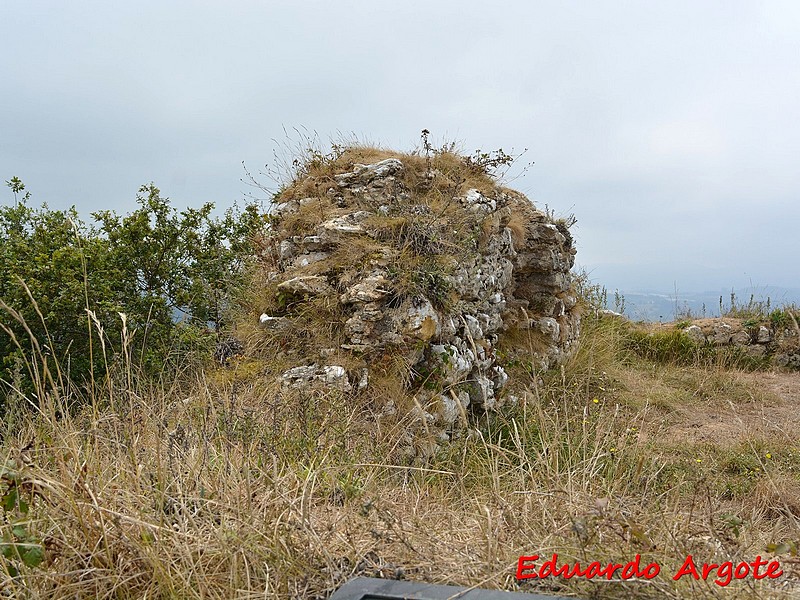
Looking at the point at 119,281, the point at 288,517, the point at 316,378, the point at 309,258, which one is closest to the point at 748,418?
the point at 316,378

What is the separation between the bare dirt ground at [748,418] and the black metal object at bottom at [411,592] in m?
4.17

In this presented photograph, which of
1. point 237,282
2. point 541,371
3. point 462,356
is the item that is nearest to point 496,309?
point 541,371

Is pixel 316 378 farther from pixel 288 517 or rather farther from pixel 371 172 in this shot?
pixel 371 172

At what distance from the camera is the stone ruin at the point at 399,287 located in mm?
4691

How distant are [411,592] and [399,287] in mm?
3445

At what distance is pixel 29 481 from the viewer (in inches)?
72.3

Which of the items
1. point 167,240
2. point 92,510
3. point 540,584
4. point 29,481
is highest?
point 167,240

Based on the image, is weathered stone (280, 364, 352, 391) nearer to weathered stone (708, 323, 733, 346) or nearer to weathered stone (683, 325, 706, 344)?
weathered stone (683, 325, 706, 344)

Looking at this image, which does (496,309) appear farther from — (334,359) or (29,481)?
(29,481)

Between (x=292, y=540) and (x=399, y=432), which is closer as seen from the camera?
(x=292, y=540)

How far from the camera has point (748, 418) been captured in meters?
5.86

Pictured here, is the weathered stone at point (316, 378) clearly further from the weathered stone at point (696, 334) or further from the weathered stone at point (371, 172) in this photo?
the weathered stone at point (696, 334)

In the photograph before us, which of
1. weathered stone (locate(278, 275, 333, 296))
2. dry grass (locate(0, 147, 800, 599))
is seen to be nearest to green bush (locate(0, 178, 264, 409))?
weathered stone (locate(278, 275, 333, 296))

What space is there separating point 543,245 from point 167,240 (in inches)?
203
